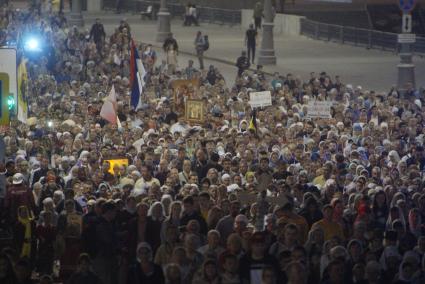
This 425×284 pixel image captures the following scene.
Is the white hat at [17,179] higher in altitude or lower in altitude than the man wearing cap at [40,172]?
higher

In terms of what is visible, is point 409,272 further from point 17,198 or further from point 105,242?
point 17,198

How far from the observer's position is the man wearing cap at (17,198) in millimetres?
16938

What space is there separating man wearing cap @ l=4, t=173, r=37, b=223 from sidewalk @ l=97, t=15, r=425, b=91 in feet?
68.6

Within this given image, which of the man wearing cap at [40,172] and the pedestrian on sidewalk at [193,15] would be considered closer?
the man wearing cap at [40,172]

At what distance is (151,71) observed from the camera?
34.3 meters

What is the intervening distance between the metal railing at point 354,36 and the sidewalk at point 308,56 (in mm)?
410

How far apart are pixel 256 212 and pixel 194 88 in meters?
12.0

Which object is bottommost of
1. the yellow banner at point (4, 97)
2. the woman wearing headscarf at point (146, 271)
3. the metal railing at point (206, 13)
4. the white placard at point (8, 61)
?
the metal railing at point (206, 13)

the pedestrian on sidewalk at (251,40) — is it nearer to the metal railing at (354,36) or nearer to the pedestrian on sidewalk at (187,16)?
the metal railing at (354,36)

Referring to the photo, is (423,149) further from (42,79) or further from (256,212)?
(42,79)

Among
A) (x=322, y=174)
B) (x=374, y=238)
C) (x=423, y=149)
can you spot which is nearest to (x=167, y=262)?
(x=374, y=238)

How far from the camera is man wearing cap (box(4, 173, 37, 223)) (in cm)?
1694

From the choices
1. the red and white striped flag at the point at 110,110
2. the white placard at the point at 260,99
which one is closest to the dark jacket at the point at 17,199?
the red and white striped flag at the point at 110,110

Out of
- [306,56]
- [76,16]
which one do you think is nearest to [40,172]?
[306,56]
